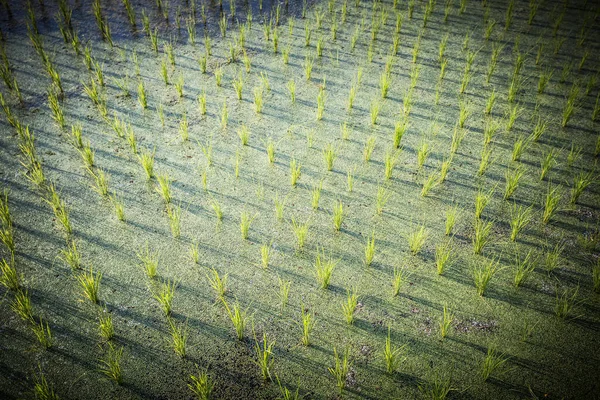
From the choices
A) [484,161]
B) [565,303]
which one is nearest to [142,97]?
[484,161]

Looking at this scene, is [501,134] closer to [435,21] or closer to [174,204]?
[435,21]

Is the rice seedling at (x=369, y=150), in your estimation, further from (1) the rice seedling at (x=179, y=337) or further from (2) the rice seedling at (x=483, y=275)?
(1) the rice seedling at (x=179, y=337)

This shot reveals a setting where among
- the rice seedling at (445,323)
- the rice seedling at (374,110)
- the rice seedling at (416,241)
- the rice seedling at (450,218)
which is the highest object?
the rice seedling at (374,110)

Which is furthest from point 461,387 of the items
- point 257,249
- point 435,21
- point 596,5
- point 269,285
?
point 596,5

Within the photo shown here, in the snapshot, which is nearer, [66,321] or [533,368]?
[533,368]

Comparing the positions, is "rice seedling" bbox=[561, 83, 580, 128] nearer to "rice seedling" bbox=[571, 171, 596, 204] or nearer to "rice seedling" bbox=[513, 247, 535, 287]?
"rice seedling" bbox=[571, 171, 596, 204]

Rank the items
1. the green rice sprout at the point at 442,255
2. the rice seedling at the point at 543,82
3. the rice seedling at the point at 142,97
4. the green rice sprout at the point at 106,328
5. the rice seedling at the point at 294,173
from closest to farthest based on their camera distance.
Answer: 1. the green rice sprout at the point at 106,328
2. the green rice sprout at the point at 442,255
3. the rice seedling at the point at 294,173
4. the rice seedling at the point at 142,97
5. the rice seedling at the point at 543,82

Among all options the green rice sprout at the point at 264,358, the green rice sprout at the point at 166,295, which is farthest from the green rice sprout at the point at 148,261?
the green rice sprout at the point at 264,358
